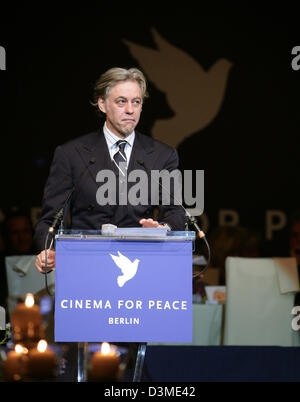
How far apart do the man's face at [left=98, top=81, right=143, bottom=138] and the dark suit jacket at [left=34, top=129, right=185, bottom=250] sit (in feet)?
0.42

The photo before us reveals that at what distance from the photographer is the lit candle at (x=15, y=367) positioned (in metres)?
1.95

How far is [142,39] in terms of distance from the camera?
19.2ft

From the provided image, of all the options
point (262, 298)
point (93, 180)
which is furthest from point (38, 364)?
point (262, 298)

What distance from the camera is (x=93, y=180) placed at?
8.80ft

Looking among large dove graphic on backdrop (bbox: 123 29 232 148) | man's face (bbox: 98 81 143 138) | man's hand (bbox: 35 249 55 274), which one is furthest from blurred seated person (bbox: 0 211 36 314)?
man's hand (bbox: 35 249 55 274)

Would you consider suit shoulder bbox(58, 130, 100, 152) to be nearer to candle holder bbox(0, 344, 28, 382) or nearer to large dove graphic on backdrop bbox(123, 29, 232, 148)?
candle holder bbox(0, 344, 28, 382)

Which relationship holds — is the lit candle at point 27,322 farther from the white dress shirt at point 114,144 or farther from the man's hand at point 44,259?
the white dress shirt at point 114,144

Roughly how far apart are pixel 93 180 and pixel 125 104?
0.32 metres

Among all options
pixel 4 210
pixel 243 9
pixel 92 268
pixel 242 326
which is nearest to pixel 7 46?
pixel 4 210

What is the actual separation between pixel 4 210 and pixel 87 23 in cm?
171

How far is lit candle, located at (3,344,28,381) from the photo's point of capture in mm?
1946

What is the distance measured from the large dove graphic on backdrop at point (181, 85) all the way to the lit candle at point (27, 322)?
3.39 meters

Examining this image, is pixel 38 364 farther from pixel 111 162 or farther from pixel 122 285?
pixel 111 162

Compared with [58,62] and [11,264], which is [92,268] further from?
[58,62]
